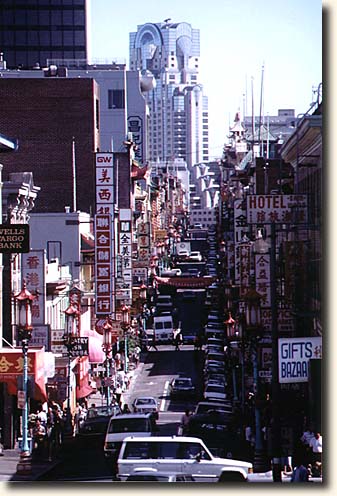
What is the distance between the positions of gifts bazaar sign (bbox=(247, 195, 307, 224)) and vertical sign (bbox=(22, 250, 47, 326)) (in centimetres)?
602

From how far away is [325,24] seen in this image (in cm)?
1797

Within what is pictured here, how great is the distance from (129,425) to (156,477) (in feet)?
25.3

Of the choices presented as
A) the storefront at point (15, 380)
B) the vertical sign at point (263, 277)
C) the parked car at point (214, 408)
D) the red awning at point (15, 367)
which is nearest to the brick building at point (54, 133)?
the parked car at point (214, 408)

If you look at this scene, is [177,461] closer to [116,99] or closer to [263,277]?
[263,277]

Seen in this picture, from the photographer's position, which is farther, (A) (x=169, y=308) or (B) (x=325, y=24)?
(A) (x=169, y=308)

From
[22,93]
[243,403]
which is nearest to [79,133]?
[22,93]

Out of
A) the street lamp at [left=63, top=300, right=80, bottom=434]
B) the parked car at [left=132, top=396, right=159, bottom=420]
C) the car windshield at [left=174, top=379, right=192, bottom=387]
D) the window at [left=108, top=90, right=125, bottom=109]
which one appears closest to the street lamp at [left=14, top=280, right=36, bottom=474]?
the street lamp at [left=63, top=300, right=80, bottom=434]

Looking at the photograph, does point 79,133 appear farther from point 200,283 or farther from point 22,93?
point 200,283

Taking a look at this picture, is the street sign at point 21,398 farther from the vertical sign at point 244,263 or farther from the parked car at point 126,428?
the vertical sign at point 244,263

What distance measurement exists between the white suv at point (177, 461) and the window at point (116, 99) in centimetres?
5271

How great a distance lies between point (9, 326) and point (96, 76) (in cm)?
3953

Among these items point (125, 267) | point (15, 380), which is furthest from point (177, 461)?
point (125, 267)

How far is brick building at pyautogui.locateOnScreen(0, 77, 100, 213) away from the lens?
50.1m

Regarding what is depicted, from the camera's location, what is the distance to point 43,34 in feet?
294
